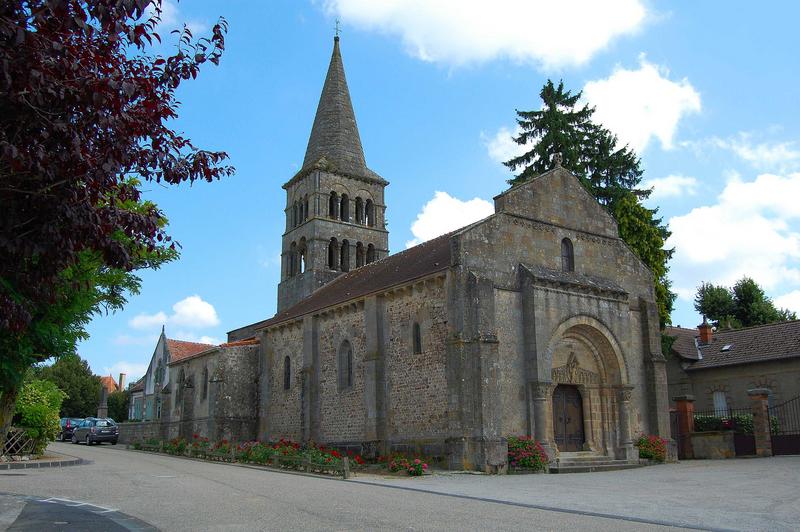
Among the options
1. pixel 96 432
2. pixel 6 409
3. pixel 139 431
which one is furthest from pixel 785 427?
pixel 96 432

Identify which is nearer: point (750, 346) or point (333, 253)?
point (750, 346)

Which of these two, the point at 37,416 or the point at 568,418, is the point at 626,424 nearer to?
the point at 568,418

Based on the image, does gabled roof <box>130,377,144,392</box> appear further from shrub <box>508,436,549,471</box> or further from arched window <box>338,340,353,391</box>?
shrub <box>508,436,549,471</box>

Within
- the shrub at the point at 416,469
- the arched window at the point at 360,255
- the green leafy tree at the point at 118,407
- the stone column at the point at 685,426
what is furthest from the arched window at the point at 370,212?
the green leafy tree at the point at 118,407

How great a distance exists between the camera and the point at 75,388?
211 feet

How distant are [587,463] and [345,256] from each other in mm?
22353

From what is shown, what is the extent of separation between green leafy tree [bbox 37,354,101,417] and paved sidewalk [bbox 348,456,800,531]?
175ft

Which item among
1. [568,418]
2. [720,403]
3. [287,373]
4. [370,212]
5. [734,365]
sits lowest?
[568,418]

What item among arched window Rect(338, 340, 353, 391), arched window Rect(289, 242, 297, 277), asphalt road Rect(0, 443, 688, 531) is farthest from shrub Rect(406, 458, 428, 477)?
arched window Rect(289, 242, 297, 277)

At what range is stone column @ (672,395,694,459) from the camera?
A: 1100 inches

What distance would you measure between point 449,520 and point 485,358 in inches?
464

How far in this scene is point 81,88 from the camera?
5957mm

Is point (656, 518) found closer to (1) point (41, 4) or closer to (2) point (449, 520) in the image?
(2) point (449, 520)

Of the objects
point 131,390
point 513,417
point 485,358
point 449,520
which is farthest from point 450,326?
point 131,390
